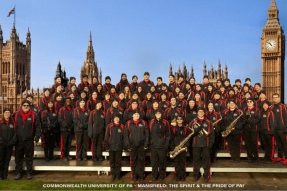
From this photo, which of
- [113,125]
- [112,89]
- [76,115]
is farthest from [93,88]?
[113,125]

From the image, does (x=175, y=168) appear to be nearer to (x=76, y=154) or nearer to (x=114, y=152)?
(x=114, y=152)

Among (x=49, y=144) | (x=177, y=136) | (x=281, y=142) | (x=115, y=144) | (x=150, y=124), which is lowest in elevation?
(x=49, y=144)

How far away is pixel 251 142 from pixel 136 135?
4317 millimetres

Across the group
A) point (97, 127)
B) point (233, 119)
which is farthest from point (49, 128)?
point (233, 119)

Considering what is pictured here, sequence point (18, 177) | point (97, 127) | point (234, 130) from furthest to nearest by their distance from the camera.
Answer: point (234, 130) < point (97, 127) < point (18, 177)

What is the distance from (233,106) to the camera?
1307 cm

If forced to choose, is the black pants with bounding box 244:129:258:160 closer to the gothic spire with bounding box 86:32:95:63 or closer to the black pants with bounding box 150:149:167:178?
the black pants with bounding box 150:149:167:178

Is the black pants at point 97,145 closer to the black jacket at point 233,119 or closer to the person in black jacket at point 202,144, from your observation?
the person in black jacket at point 202,144

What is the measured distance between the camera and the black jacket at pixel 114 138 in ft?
38.1

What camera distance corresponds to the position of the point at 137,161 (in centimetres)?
1174

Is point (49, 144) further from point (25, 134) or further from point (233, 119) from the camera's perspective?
point (233, 119)

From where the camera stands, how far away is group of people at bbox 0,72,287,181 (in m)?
11.6

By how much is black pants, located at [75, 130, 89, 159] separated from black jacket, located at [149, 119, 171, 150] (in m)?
2.82

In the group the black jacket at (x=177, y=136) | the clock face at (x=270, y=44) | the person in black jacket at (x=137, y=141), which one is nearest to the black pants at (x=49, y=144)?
the person in black jacket at (x=137, y=141)
